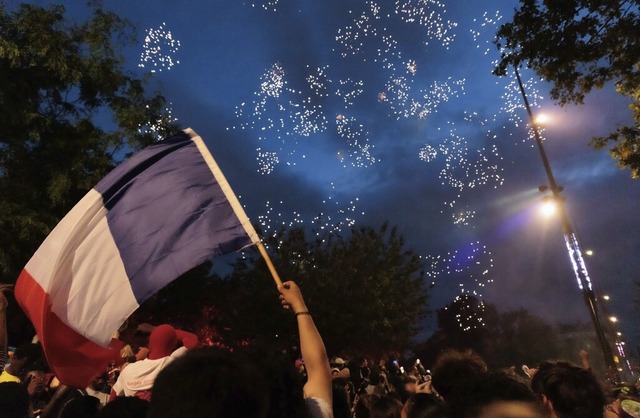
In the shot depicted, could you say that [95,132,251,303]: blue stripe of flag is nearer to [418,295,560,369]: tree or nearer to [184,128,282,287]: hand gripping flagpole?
[184,128,282,287]: hand gripping flagpole

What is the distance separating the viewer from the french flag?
159 inches

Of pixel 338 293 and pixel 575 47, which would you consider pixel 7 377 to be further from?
pixel 338 293

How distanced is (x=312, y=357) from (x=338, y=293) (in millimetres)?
24076

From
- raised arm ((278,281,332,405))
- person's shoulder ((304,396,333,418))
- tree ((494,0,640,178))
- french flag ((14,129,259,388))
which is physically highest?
tree ((494,0,640,178))

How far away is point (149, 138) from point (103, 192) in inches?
431

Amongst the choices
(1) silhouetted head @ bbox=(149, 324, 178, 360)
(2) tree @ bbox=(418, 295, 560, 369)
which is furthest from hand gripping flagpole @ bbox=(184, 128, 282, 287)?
(2) tree @ bbox=(418, 295, 560, 369)

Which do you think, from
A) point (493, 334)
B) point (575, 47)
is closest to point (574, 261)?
point (575, 47)

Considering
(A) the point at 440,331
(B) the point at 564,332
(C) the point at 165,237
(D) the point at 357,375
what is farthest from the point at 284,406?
(B) the point at 564,332

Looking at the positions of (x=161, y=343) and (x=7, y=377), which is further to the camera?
(x=7, y=377)

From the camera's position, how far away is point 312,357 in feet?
8.29

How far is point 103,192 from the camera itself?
4449mm

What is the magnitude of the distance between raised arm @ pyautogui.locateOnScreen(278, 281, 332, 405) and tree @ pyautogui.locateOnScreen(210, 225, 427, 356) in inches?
883

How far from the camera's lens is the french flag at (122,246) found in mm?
4039

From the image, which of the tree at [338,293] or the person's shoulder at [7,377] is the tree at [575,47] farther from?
the tree at [338,293]
